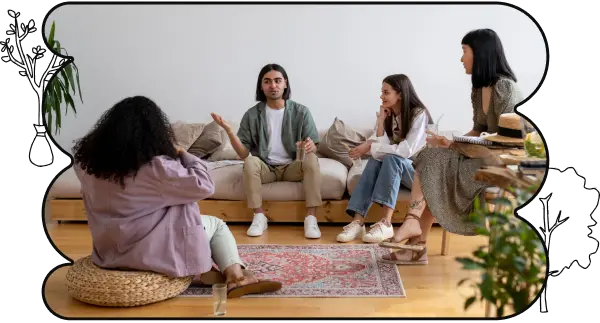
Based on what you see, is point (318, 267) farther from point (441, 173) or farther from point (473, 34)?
point (473, 34)

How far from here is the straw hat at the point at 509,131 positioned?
2883 mm

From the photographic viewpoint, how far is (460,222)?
3170mm

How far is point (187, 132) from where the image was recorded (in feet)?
14.3

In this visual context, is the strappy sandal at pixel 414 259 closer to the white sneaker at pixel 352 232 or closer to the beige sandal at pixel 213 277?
the white sneaker at pixel 352 232

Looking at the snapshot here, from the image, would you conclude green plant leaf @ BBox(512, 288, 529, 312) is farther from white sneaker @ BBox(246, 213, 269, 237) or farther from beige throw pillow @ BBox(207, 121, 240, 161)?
beige throw pillow @ BBox(207, 121, 240, 161)

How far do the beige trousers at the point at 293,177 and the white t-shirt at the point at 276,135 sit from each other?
12cm

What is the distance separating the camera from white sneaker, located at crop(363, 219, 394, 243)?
3564 millimetres

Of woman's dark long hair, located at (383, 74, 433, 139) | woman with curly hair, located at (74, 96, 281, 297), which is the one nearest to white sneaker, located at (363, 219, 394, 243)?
woman's dark long hair, located at (383, 74, 433, 139)

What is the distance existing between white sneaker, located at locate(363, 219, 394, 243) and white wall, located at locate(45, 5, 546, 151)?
4.17 feet

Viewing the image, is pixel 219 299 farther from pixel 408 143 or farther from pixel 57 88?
pixel 57 88

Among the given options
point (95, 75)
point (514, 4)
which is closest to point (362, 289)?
point (514, 4)

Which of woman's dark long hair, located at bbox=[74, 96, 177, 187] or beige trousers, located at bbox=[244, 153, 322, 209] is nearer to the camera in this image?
woman's dark long hair, located at bbox=[74, 96, 177, 187]

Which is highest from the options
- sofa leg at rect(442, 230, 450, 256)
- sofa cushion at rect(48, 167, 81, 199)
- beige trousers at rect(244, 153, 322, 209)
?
beige trousers at rect(244, 153, 322, 209)
